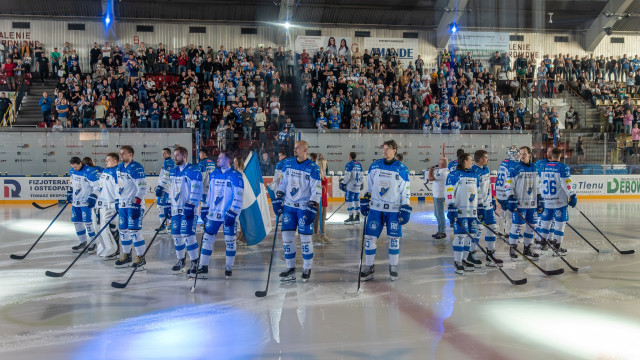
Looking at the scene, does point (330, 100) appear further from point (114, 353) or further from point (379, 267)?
point (114, 353)

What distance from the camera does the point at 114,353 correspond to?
189 inches

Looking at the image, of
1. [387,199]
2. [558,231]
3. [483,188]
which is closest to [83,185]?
[387,199]

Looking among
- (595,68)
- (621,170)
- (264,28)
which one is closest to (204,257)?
(621,170)

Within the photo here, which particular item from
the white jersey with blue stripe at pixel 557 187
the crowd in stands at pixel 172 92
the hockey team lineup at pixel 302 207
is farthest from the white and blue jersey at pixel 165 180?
the white jersey with blue stripe at pixel 557 187

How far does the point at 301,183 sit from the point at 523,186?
12.8 ft

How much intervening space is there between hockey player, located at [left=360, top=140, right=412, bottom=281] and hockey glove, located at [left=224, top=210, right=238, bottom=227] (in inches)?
69.4

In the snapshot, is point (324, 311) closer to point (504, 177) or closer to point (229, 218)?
point (229, 218)

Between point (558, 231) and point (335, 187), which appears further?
point (335, 187)

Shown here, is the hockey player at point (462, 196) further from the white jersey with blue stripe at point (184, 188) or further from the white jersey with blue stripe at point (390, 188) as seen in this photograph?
the white jersey with blue stripe at point (184, 188)

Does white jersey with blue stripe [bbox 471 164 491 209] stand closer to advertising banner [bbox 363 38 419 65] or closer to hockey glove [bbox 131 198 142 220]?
hockey glove [bbox 131 198 142 220]

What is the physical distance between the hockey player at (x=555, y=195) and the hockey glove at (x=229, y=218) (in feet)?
17.5

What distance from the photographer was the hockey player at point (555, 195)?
9164 mm

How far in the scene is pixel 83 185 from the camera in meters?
9.42

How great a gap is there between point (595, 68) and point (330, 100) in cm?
1573
